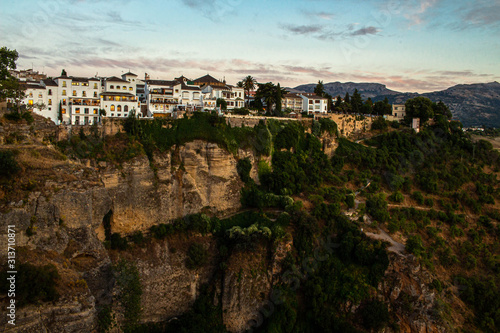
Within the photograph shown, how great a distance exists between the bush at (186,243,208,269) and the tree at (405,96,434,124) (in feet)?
109

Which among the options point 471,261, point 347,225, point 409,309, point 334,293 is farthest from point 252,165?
point 471,261

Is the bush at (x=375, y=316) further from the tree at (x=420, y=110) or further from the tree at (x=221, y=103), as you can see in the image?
the tree at (x=420, y=110)

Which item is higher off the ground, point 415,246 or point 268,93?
point 268,93

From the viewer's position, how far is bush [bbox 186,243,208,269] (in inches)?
1087

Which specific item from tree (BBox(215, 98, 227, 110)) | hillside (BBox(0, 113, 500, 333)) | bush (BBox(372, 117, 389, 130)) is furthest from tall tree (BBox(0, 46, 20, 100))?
bush (BBox(372, 117, 389, 130))

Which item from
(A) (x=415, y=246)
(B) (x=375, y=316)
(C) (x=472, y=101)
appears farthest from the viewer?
(C) (x=472, y=101)

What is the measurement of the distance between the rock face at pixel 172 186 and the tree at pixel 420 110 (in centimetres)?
2691

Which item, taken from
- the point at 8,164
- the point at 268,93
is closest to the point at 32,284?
the point at 8,164

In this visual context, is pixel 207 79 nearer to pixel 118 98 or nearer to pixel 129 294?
pixel 118 98

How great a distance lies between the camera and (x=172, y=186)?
96.5 feet

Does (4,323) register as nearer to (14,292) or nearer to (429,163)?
(14,292)

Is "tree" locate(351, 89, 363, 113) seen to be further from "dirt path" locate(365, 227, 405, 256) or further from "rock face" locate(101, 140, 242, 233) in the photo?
"rock face" locate(101, 140, 242, 233)

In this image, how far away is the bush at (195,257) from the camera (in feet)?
90.6

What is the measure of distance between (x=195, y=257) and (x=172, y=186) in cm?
559
